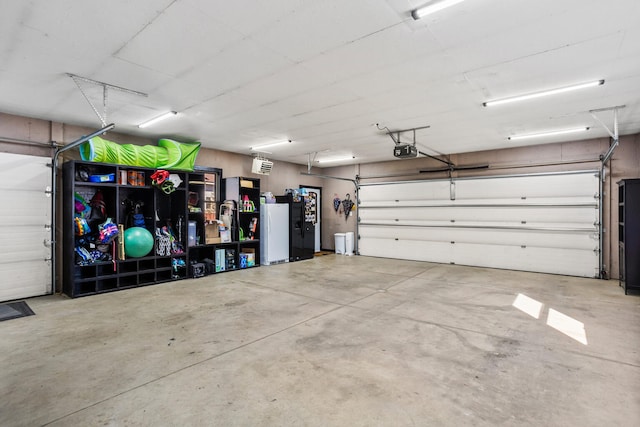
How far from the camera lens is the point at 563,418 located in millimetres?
2016

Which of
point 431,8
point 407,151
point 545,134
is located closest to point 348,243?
point 407,151

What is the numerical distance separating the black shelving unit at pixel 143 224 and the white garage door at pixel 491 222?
12.8 feet

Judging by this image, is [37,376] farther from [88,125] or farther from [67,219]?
[88,125]

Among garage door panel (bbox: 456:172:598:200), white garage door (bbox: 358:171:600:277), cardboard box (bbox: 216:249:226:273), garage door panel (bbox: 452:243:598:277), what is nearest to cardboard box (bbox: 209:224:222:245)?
cardboard box (bbox: 216:249:226:273)

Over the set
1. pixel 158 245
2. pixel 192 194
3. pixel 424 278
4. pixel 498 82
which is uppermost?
pixel 498 82

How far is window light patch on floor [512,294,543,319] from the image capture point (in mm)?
4102

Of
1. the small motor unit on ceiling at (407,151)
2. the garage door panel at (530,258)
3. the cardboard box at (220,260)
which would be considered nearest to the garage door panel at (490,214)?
the garage door panel at (530,258)

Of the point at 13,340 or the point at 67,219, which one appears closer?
the point at 13,340

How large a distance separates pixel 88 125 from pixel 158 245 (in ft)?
7.67

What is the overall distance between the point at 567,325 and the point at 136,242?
20.3 feet

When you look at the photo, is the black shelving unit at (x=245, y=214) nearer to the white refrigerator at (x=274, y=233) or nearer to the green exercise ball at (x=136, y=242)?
the white refrigerator at (x=274, y=233)

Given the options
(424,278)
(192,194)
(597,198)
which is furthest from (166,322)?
(597,198)

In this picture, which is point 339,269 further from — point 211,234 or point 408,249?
point 211,234

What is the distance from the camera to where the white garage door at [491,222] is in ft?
21.4
